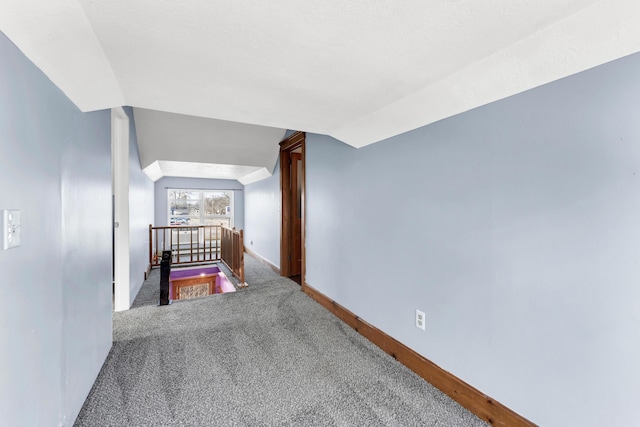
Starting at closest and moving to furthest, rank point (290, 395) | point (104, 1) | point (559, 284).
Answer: point (104, 1) → point (559, 284) → point (290, 395)

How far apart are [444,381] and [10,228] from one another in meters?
2.16

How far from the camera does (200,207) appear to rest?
690cm

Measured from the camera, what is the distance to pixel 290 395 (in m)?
1.62

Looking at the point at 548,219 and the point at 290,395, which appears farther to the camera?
the point at 290,395

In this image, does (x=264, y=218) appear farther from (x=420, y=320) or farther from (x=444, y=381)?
(x=444, y=381)

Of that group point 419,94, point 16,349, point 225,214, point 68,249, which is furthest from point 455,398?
point 225,214

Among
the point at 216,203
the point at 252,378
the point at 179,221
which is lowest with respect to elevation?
the point at 252,378

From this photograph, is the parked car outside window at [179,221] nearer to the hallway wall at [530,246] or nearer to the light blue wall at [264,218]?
the light blue wall at [264,218]

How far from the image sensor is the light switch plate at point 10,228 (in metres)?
0.81

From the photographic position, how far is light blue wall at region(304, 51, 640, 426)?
1018 mm

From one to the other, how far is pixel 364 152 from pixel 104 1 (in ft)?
6.25

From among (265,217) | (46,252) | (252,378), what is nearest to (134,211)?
(265,217)

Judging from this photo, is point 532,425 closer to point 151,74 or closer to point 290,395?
point 290,395

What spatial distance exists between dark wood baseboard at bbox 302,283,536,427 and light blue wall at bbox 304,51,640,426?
45mm
